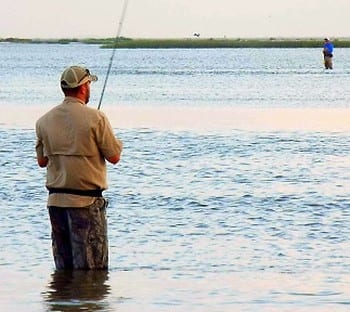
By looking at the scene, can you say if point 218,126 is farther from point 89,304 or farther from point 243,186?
point 89,304

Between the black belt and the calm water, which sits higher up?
the black belt

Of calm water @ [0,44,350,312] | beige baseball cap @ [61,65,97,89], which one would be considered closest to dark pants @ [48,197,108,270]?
calm water @ [0,44,350,312]

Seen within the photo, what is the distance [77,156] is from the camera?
8.91 metres

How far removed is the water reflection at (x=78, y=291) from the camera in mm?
8758

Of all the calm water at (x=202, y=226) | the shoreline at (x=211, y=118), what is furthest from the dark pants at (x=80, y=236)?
the shoreline at (x=211, y=118)

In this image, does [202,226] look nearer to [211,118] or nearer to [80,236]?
[80,236]

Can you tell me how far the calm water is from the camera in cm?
923

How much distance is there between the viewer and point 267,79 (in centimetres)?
5412

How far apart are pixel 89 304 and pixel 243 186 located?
24.6 ft

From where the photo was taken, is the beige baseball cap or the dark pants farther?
the dark pants

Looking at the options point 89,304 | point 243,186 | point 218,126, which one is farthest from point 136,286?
point 218,126

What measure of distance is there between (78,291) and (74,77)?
148 centimetres

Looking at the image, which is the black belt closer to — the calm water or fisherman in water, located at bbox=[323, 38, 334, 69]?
the calm water

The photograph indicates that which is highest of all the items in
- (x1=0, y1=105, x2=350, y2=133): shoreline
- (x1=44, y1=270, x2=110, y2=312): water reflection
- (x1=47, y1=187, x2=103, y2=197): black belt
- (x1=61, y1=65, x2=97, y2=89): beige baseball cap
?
(x1=61, y1=65, x2=97, y2=89): beige baseball cap
